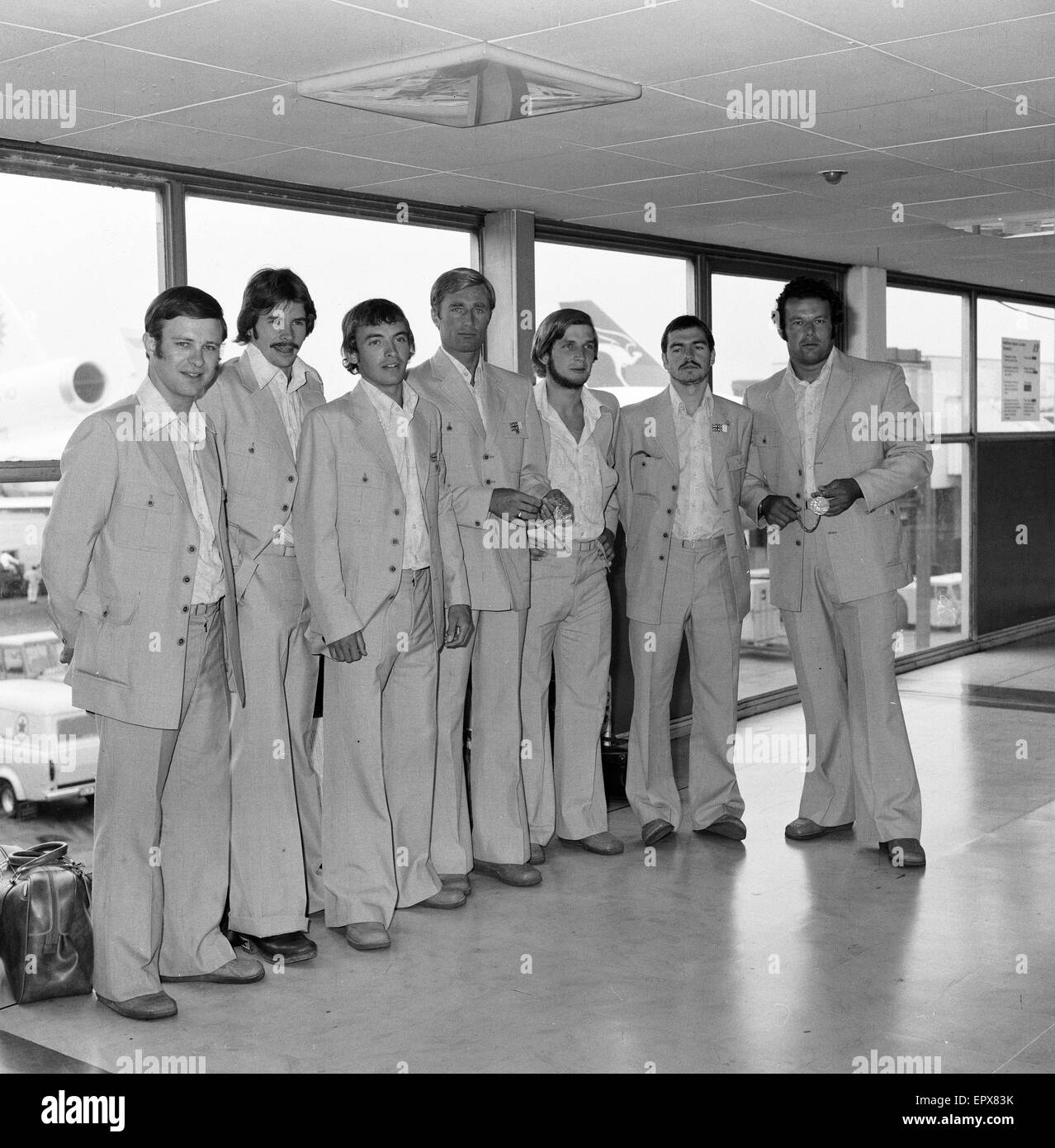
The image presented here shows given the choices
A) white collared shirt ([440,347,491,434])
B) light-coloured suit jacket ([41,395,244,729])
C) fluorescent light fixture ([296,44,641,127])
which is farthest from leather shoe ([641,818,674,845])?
fluorescent light fixture ([296,44,641,127])

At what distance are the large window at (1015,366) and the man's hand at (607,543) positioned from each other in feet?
19.3

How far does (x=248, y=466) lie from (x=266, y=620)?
443 millimetres

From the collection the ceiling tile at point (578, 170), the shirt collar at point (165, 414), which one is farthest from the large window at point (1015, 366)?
the shirt collar at point (165, 414)

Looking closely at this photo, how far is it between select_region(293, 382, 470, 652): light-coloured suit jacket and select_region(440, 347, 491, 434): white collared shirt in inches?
19.4

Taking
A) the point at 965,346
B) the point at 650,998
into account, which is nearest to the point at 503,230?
the point at 650,998

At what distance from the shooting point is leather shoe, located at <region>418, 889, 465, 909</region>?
4.48m

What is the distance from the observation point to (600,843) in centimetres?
506

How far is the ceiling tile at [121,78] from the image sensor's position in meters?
3.64

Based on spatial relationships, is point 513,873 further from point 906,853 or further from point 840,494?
point 840,494

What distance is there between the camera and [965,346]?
32.7 ft

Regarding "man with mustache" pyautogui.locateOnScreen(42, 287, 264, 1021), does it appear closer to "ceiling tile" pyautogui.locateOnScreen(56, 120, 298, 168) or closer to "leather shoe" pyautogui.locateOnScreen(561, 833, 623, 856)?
"ceiling tile" pyautogui.locateOnScreen(56, 120, 298, 168)

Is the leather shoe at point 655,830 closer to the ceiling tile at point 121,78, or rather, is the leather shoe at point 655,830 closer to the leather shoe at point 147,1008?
the leather shoe at point 147,1008

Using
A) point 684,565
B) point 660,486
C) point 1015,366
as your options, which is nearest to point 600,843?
point 684,565
